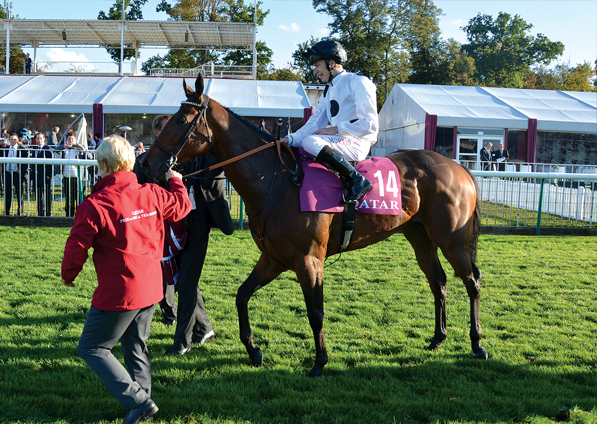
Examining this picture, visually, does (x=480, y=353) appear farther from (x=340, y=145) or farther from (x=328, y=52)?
(x=328, y=52)

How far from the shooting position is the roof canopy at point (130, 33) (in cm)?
2566

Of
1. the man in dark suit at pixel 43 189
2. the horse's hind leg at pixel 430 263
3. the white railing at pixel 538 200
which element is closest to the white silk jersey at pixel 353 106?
the horse's hind leg at pixel 430 263

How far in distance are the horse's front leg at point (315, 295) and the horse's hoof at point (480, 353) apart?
122cm

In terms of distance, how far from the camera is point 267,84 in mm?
21250

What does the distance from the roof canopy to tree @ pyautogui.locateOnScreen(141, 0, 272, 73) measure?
6581 millimetres

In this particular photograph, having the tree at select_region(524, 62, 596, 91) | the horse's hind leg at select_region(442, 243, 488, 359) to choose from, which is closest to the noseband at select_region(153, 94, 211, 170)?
the horse's hind leg at select_region(442, 243, 488, 359)

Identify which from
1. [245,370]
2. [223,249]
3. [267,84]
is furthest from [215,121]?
[267,84]

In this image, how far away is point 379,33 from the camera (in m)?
39.5

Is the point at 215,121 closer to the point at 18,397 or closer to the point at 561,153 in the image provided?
the point at 18,397

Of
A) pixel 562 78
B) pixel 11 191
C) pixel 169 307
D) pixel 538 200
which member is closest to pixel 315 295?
pixel 169 307

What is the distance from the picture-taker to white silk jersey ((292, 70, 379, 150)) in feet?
11.3

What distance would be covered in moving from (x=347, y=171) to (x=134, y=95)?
1803 centimetres

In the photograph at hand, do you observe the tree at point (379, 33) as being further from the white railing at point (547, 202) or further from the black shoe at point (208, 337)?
the black shoe at point (208, 337)

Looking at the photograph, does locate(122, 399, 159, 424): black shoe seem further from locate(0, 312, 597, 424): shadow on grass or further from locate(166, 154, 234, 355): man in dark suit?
locate(166, 154, 234, 355): man in dark suit
